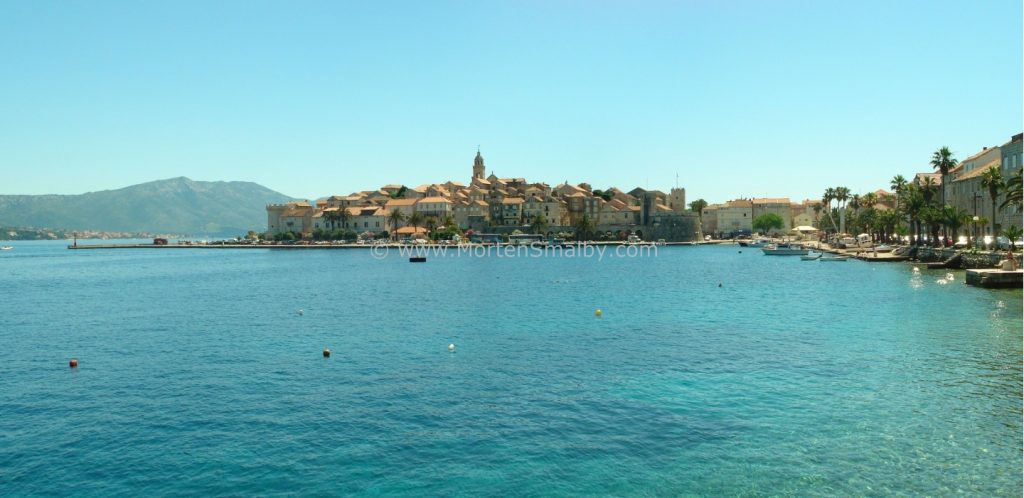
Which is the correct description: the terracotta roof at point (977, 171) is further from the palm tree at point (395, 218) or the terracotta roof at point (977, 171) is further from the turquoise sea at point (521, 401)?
the palm tree at point (395, 218)

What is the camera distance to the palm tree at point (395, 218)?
17938 centimetres

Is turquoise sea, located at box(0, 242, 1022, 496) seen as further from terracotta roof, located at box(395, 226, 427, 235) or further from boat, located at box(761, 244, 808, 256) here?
terracotta roof, located at box(395, 226, 427, 235)

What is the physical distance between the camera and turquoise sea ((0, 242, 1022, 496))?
15.8 meters

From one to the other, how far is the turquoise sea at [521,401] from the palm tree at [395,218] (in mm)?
132903

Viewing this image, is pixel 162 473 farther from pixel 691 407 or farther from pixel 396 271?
pixel 396 271

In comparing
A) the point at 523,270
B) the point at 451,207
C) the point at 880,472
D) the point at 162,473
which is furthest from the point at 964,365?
the point at 451,207

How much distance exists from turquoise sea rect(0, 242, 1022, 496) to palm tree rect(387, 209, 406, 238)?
436 feet

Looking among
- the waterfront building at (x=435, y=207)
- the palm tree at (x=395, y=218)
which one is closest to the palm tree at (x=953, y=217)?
the palm tree at (x=395, y=218)

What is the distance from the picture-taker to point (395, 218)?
180 m

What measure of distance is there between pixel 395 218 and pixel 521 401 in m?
161

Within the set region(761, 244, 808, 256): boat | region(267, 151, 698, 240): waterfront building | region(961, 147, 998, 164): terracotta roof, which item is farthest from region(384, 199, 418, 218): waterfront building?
region(961, 147, 998, 164): terracotta roof

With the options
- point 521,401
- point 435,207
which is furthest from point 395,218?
point 521,401

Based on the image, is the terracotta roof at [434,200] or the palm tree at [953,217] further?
the terracotta roof at [434,200]

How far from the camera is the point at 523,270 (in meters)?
91.2
